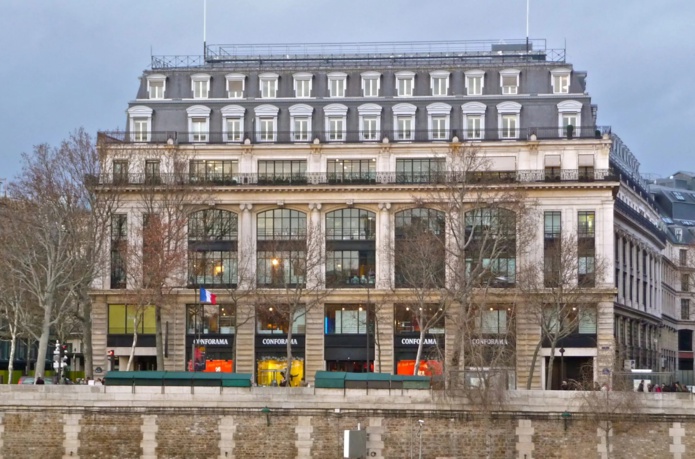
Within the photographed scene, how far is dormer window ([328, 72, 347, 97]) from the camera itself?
4200 inches

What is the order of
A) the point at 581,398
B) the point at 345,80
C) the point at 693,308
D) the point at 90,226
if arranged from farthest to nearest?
1. the point at 693,308
2. the point at 345,80
3. the point at 90,226
4. the point at 581,398

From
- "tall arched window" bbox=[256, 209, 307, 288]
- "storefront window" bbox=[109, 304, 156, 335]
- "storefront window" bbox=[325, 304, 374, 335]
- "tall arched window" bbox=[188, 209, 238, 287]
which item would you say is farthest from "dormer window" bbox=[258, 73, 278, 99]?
"storefront window" bbox=[109, 304, 156, 335]

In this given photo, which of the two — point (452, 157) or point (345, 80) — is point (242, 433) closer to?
point (452, 157)

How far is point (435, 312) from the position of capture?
99438mm

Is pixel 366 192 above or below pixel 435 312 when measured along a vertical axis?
above

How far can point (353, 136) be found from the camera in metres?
105

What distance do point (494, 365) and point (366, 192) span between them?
35091 millimetres

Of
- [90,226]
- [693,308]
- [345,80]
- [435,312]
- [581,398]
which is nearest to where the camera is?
[581,398]

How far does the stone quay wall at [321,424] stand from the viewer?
221 ft

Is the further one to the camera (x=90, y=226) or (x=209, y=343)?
(x=209, y=343)

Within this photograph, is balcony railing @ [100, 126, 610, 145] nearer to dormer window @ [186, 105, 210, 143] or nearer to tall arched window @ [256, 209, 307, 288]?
dormer window @ [186, 105, 210, 143]

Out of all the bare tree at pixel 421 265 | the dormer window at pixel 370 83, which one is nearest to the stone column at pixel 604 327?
the bare tree at pixel 421 265

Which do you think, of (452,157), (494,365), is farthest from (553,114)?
(494,365)

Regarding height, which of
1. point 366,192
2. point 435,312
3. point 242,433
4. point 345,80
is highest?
point 345,80
